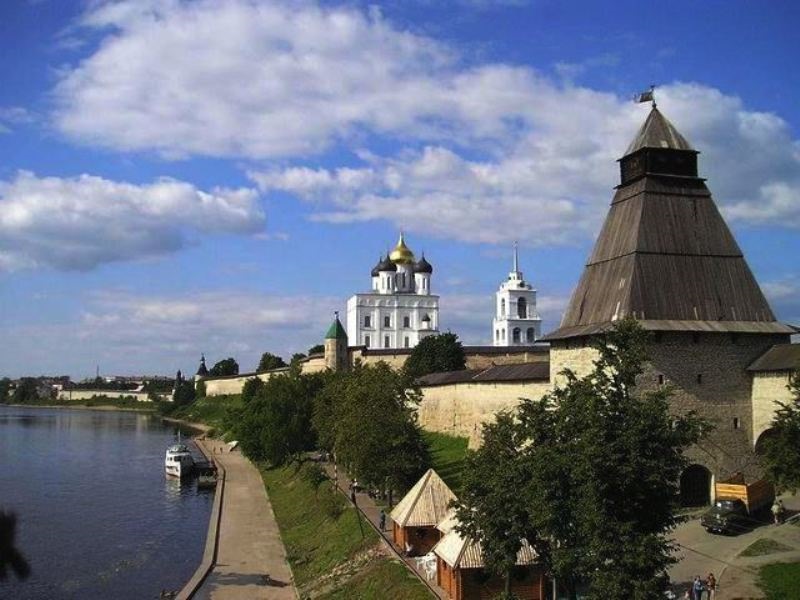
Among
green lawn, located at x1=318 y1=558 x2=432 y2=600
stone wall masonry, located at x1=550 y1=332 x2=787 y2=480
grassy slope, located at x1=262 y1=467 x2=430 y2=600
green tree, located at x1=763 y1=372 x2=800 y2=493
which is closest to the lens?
green tree, located at x1=763 y1=372 x2=800 y2=493

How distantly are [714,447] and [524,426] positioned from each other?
944 cm

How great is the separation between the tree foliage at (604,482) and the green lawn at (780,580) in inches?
123

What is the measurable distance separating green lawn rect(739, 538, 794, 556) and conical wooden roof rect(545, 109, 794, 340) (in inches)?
228

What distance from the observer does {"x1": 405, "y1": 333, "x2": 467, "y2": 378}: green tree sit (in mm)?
59809

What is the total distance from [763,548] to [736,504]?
2215mm

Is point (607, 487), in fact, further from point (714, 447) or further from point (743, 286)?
point (743, 286)

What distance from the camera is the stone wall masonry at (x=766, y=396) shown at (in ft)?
71.6

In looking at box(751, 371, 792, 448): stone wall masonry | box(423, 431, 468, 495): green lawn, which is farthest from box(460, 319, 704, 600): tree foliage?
box(423, 431, 468, 495): green lawn

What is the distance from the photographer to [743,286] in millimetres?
23750

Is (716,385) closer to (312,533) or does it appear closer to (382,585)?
(382,585)

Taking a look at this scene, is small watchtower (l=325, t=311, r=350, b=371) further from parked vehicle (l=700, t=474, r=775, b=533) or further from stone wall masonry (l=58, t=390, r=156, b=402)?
stone wall masonry (l=58, t=390, r=156, b=402)

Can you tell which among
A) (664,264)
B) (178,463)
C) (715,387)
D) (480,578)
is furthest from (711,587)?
(178,463)

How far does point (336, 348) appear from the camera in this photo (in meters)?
73.6

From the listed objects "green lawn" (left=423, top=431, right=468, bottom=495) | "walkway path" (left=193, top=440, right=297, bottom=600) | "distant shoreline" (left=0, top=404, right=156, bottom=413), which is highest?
"green lawn" (left=423, top=431, right=468, bottom=495)
